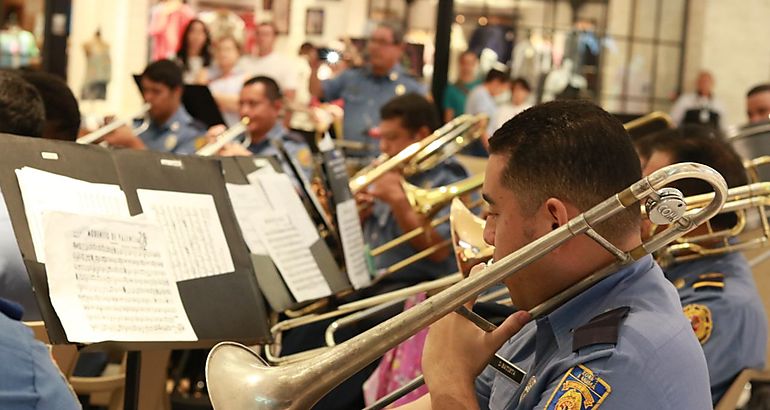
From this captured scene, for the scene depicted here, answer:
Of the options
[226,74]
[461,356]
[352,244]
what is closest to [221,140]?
[352,244]

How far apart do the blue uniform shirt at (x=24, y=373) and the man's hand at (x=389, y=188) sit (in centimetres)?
241

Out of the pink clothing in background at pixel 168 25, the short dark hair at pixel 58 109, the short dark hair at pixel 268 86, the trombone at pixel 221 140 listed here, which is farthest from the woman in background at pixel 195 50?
the short dark hair at pixel 58 109

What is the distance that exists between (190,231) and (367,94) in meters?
4.10

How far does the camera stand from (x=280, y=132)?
5.80 meters

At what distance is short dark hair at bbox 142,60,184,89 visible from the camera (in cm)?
613

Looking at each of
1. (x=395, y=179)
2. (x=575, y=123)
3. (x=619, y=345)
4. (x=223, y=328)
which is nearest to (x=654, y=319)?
(x=619, y=345)

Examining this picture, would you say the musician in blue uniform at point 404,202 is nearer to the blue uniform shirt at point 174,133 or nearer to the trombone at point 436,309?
the blue uniform shirt at point 174,133

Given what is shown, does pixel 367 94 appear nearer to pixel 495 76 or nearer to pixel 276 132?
pixel 276 132

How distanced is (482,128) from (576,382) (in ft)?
10.6

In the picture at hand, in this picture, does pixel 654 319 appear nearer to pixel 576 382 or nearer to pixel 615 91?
pixel 576 382

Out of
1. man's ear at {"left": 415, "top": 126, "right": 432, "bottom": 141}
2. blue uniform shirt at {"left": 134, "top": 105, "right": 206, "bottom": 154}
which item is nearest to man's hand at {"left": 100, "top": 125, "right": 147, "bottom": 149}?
blue uniform shirt at {"left": 134, "top": 105, "right": 206, "bottom": 154}

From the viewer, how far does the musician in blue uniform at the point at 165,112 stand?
6.06 m

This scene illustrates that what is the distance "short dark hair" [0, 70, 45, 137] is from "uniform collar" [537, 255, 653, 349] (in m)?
1.71

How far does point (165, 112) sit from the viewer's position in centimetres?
615
